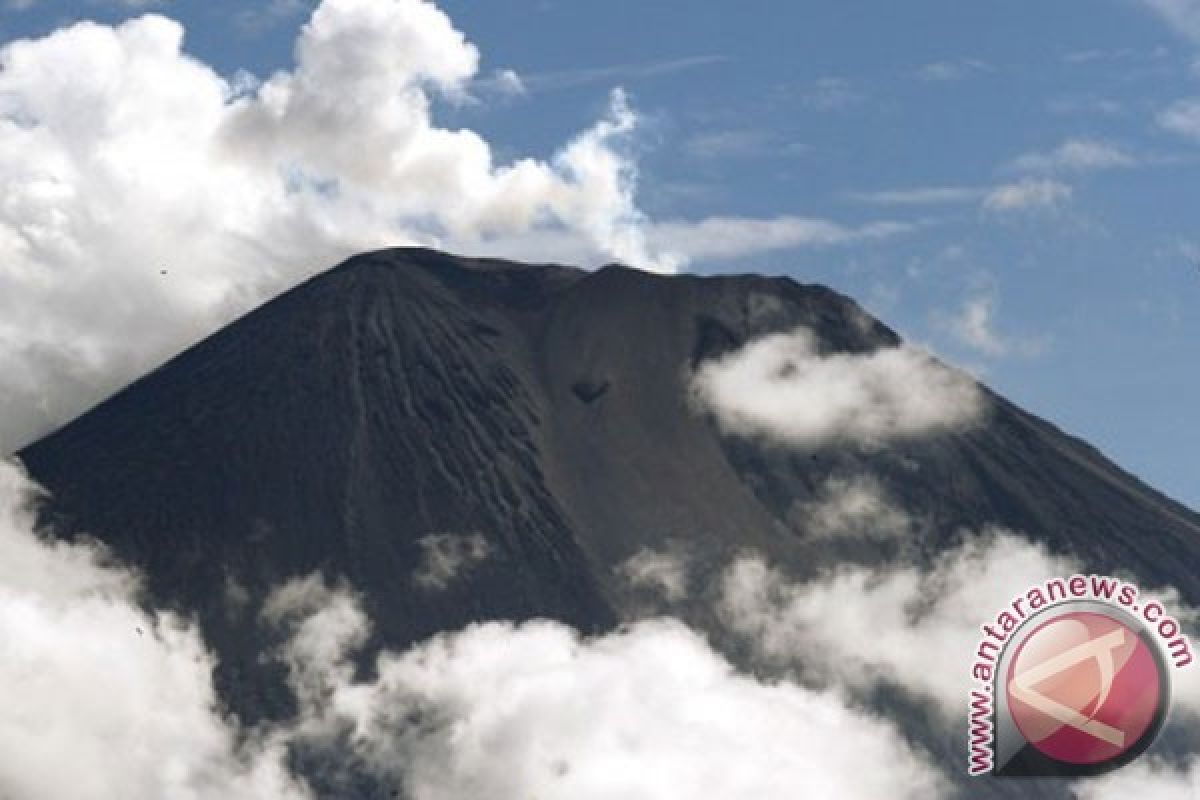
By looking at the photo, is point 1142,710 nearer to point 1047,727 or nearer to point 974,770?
point 1047,727

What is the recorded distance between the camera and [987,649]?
429 ft

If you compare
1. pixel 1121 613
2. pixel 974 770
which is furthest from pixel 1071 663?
pixel 974 770

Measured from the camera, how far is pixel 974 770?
134 metres

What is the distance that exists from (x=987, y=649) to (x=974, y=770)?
782 cm

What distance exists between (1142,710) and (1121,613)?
5130mm

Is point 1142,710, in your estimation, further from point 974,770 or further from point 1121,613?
point 974,770

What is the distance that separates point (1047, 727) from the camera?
416ft

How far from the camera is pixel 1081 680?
125 m

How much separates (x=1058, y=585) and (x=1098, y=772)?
1024 cm

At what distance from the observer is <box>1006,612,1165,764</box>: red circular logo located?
123m

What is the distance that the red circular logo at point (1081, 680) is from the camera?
405 feet

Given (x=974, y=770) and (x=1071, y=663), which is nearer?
(x=1071, y=663)

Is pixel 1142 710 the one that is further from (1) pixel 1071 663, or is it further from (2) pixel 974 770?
(2) pixel 974 770

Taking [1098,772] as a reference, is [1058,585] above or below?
above
